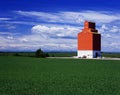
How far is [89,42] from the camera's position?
68.0m

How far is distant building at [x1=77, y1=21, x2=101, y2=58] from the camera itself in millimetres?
67750

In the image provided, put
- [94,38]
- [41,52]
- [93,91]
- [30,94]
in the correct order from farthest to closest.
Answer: [41,52] → [94,38] → [93,91] → [30,94]

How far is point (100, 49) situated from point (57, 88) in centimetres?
5523

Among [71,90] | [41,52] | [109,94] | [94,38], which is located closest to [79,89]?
[71,90]

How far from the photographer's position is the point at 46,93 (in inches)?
560

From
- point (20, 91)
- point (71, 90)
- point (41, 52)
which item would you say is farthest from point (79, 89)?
point (41, 52)

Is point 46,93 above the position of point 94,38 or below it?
below

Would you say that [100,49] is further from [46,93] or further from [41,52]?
[46,93]

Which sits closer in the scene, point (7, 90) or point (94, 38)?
point (7, 90)

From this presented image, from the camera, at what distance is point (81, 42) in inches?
2739

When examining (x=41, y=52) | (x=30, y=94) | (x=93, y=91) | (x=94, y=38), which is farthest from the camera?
(x=41, y=52)

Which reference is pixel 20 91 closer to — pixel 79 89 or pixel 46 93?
pixel 46 93

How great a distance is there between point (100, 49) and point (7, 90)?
5654cm

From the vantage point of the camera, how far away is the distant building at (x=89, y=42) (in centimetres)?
6775
